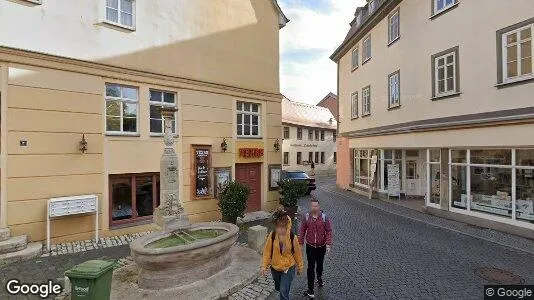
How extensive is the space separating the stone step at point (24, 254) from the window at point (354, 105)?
19159 mm

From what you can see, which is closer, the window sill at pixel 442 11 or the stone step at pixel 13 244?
Result: the stone step at pixel 13 244

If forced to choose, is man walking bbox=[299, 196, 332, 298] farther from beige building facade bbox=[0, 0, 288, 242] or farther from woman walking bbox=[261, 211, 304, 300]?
beige building facade bbox=[0, 0, 288, 242]

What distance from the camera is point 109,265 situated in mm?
5215

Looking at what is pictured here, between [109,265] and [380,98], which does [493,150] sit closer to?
[380,98]

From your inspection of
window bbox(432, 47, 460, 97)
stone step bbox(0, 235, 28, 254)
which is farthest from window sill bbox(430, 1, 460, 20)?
stone step bbox(0, 235, 28, 254)

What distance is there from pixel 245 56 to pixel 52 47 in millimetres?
7343

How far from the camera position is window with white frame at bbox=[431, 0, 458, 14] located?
1296 centimetres

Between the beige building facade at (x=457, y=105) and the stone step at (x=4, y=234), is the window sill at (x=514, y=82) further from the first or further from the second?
the stone step at (x=4, y=234)

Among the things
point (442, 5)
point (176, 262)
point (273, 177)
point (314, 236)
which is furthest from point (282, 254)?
point (442, 5)

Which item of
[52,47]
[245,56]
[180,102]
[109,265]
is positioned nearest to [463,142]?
[245,56]

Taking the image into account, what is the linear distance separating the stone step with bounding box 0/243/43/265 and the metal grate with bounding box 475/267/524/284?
10.8 m

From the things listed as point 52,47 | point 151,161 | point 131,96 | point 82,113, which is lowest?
point 151,161

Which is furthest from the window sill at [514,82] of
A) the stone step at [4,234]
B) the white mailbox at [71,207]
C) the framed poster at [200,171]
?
the stone step at [4,234]

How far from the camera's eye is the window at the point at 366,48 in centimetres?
2036
